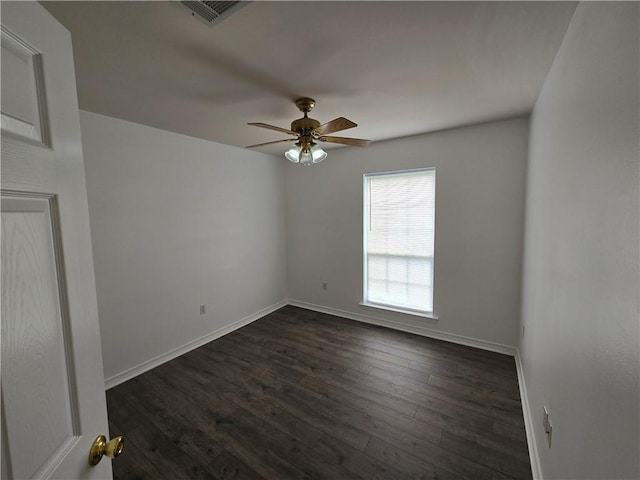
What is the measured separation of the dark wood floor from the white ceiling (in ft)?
8.05

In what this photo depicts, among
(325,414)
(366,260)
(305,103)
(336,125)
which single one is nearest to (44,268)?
(336,125)

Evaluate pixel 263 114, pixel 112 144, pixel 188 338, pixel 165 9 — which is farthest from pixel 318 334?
pixel 165 9

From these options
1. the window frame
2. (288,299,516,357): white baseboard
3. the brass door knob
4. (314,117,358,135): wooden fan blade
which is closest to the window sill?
the window frame

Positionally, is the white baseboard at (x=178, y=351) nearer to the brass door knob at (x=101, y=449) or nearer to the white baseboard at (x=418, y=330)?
the white baseboard at (x=418, y=330)

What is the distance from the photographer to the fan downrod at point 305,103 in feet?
6.68

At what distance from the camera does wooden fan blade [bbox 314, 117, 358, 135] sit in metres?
1.79

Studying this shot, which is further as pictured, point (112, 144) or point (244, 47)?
point (112, 144)

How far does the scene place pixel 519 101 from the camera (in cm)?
220

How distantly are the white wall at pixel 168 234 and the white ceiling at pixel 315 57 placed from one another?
1.50ft

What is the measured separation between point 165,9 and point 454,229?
10.0 ft

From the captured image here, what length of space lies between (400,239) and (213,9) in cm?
294

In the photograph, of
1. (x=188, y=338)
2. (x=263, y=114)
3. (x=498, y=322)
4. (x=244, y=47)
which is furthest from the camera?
(x=188, y=338)

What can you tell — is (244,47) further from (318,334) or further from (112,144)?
(318,334)

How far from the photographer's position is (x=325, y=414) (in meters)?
2.05
